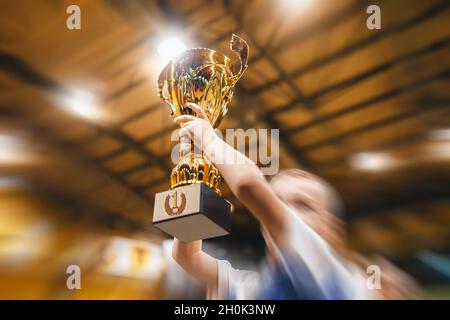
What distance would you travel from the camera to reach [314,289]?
84 cm

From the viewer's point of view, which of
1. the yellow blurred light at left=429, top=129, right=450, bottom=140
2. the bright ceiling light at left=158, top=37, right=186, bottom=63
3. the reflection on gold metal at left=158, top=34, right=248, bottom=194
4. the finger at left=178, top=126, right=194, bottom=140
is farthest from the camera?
the yellow blurred light at left=429, top=129, right=450, bottom=140

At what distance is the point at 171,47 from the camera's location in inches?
91.0

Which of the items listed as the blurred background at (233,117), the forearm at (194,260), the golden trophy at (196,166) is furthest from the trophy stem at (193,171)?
the blurred background at (233,117)

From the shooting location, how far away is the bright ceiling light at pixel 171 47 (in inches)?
89.7

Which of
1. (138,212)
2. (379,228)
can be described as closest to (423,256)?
(379,228)

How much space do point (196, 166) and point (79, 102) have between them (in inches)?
70.9

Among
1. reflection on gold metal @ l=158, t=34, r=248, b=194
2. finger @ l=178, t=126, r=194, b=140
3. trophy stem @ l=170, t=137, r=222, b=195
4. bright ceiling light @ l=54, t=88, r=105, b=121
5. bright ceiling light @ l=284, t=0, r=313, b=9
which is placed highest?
bright ceiling light @ l=284, t=0, r=313, b=9

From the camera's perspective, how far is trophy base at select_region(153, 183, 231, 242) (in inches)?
33.9

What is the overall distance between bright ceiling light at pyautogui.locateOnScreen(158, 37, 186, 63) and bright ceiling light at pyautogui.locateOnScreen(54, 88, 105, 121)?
0.51m

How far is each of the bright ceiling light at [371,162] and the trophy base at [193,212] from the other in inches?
68.4

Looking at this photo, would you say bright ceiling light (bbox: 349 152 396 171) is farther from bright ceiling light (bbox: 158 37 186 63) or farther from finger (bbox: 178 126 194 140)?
finger (bbox: 178 126 194 140)

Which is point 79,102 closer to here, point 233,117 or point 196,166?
point 233,117
